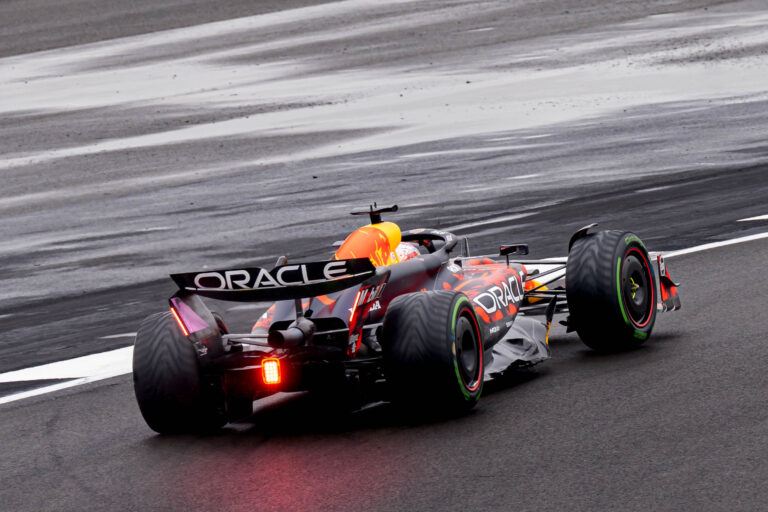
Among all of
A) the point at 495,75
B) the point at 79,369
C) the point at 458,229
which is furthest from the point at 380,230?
the point at 495,75

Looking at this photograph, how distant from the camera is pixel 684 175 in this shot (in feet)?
60.1

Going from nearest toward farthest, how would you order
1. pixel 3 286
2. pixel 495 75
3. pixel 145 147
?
1. pixel 3 286
2. pixel 145 147
3. pixel 495 75

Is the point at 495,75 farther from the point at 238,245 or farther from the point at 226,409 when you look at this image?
the point at 226,409

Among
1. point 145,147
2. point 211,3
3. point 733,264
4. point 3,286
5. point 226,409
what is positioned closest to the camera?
point 226,409

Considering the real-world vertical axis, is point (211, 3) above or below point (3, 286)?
above

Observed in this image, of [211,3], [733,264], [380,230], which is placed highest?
[211,3]

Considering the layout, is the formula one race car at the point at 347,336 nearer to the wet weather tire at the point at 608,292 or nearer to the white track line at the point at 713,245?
the wet weather tire at the point at 608,292

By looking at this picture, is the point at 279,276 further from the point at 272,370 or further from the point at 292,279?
the point at 272,370

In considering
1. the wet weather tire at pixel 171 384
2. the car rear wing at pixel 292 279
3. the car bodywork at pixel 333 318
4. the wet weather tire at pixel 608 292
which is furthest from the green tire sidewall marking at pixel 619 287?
the wet weather tire at pixel 171 384

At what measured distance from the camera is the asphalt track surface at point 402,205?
7.27 m

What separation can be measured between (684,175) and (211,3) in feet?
111

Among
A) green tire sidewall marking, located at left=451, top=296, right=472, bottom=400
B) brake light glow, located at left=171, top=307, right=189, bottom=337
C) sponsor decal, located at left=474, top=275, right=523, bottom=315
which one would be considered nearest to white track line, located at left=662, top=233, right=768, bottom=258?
sponsor decal, located at left=474, top=275, right=523, bottom=315

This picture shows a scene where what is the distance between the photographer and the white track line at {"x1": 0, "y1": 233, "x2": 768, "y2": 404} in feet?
33.3

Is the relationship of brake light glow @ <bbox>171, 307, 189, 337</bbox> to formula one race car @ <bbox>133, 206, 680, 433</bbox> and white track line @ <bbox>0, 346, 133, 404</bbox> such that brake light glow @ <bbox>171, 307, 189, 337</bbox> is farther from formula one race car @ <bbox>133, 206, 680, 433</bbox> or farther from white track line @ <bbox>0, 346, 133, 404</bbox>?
white track line @ <bbox>0, 346, 133, 404</bbox>
